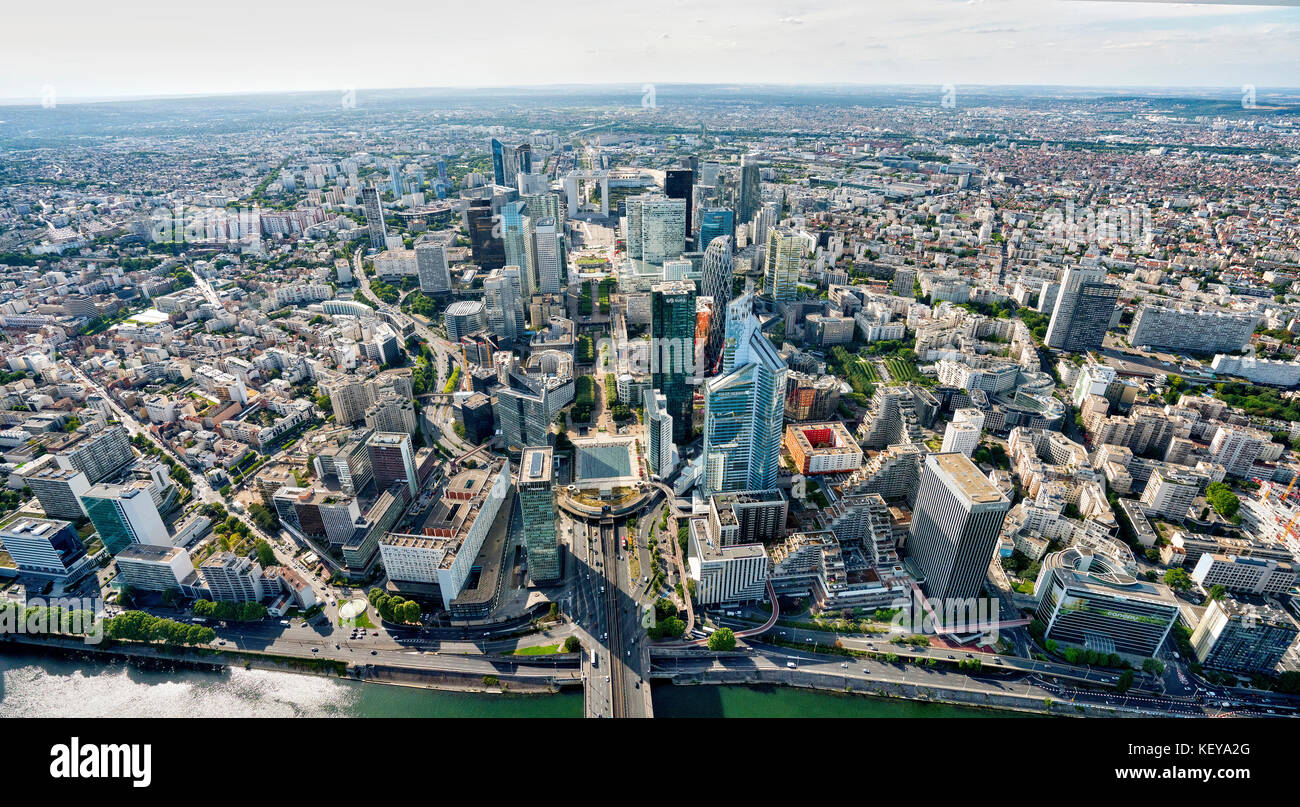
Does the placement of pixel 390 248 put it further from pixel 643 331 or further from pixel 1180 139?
pixel 1180 139

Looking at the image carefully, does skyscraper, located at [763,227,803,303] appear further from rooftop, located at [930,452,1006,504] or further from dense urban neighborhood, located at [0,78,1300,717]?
rooftop, located at [930,452,1006,504]

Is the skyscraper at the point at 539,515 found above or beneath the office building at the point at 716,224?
beneath

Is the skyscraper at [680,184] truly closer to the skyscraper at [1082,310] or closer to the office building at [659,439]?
the skyscraper at [1082,310]

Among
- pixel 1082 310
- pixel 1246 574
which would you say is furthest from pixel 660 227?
pixel 1246 574

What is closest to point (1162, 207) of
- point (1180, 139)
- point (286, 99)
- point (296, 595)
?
point (1180, 139)

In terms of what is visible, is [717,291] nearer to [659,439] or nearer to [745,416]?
[659,439]

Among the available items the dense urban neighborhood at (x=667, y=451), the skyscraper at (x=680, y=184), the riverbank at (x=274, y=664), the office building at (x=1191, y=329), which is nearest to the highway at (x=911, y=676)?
the dense urban neighborhood at (x=667, y=451)
